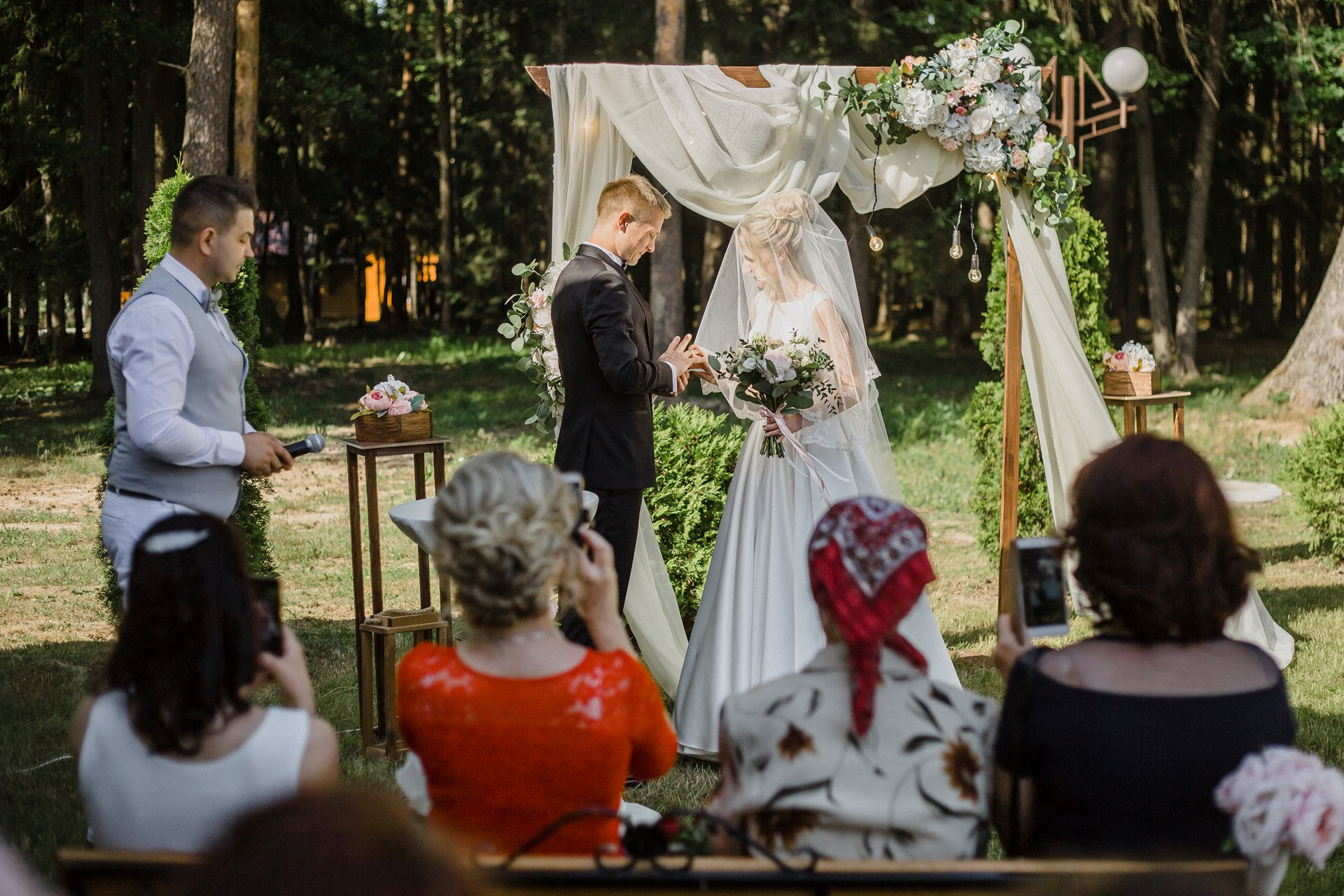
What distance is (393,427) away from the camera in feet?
16.3

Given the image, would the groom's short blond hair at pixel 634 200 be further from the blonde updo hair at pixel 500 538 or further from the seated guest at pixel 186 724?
the seated guest at pixel 186 724

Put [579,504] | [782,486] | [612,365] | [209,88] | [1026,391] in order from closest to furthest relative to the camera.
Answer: [579,504] < [612,365] < [782,486] < [1026,391] < [209,88]

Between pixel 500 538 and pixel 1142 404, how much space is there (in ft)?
15.6

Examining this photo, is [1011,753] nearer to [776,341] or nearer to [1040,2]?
[776,341]

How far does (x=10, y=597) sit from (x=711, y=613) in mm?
4955

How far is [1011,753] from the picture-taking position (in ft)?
7.41

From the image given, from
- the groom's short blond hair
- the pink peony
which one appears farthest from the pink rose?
the pink peony

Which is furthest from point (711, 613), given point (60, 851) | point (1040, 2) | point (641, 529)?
point (1040, 2)

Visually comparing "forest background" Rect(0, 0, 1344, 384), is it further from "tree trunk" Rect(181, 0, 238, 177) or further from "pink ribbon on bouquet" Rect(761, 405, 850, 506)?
"pink ribbon on bouquet" Rect(761, 405, 850, 506)

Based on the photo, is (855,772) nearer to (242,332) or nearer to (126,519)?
(126,519)

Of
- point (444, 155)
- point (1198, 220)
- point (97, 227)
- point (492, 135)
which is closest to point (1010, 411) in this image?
point (97, 227)

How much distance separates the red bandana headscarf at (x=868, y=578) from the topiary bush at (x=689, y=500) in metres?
4.28

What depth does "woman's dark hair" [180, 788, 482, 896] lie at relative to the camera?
93cm

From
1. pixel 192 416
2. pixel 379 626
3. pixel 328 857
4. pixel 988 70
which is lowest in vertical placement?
pixel 379 626
